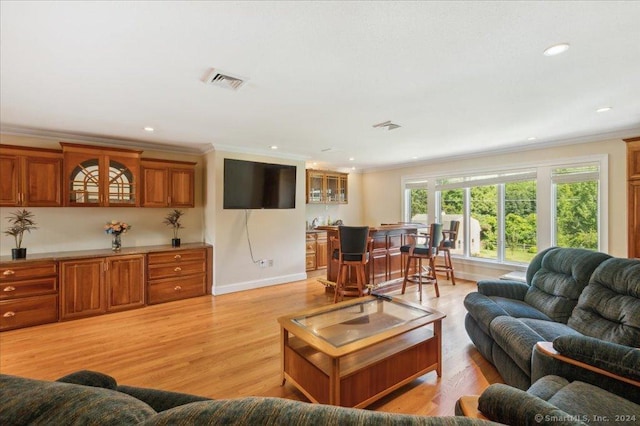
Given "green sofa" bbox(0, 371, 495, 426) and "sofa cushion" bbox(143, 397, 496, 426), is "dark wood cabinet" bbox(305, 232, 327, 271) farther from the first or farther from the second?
"sofa cushion" bbox(143, 397, 496, 426)

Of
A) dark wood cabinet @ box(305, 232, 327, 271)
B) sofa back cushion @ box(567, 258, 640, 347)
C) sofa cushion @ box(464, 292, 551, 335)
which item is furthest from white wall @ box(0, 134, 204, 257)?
sofa back cushion @ box(567, 258, 640, 347)

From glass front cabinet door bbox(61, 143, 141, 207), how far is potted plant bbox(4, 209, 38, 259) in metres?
0.52

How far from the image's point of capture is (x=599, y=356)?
1.49 metres

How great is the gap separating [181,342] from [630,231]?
5.26 meters

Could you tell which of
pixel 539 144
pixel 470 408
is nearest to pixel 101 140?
pixel 470 408

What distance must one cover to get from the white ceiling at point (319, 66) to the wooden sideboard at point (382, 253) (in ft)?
5.67

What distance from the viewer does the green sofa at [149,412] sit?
→ 0.54 metres

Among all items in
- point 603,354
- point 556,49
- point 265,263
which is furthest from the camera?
point 265,263

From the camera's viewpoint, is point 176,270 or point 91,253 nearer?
point 91,253

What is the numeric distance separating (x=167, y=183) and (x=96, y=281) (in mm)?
1666

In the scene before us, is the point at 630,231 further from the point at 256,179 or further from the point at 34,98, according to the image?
the point at 34,98

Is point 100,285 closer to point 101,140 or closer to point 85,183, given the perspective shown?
point 85,183

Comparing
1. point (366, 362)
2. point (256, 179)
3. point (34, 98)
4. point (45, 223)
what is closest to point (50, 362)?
point (45, 223)

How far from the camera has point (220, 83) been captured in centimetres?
230
